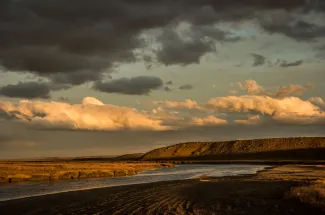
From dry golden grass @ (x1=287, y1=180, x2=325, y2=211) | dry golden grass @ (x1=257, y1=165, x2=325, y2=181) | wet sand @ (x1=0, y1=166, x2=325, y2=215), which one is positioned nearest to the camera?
wet sand @ (x1=0, y1=166, x2=325, y2=215)

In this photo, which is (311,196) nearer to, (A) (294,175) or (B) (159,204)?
(B) (159,204)

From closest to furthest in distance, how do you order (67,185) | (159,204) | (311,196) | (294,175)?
1. (311,196)
2. (159,204)
3. (67,185)
4. (294,175)

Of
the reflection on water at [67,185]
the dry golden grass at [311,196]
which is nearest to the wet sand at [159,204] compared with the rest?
the dry golden grass at [311,196]

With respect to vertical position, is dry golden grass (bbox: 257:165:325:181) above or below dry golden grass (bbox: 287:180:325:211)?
below

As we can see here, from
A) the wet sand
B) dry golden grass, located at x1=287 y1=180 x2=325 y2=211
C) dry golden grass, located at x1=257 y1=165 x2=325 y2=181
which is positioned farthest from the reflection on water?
dry golden grass, located at x1=287 y1=180 x2=325 y2=211

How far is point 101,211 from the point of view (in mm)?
23172

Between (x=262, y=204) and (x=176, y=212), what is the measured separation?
19.3ft

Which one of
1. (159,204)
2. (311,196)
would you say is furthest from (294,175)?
(159,204)

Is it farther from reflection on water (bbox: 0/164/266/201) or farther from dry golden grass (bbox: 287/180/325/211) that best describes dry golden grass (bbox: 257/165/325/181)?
dry golden grass (bbox: 287/180/325/211)

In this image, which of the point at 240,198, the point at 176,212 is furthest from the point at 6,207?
the point at 240,198

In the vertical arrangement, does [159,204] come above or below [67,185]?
below

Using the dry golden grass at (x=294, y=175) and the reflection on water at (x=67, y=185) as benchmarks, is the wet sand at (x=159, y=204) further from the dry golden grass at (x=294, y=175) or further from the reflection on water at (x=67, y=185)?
the dry golden grass at (x=294, y=175)

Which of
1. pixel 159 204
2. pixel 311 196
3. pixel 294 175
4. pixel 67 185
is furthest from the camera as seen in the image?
pixel 294 175

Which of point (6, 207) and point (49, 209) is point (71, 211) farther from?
point (6, 207)
